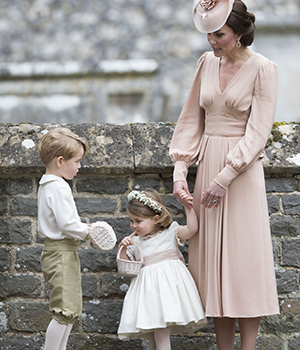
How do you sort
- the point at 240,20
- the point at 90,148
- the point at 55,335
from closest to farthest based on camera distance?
the point at 55,335 < the point at 240,20 < the point at 90,148

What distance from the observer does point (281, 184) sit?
3373mm

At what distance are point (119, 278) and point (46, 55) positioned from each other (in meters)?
8.33

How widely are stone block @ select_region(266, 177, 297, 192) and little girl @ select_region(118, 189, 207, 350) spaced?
708 mm

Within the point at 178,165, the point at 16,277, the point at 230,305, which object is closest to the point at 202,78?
the point at 178,165

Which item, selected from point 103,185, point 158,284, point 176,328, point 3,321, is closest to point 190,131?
point 103,185

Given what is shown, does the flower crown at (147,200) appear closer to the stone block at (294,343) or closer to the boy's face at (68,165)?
the boy's face at (68,165)

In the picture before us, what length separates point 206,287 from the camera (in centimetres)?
284

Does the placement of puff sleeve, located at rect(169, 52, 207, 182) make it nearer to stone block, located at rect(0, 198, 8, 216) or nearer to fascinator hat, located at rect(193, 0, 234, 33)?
fascinator hat, located at rect(193, 0, 234, 33)

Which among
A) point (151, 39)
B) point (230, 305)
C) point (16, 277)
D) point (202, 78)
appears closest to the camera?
point (230, 305)

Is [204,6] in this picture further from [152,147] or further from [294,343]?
[294,343]

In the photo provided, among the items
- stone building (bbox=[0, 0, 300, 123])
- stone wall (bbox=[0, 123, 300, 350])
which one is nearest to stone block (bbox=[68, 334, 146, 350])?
stone wall (bbox=[0, 123, 300, 350])

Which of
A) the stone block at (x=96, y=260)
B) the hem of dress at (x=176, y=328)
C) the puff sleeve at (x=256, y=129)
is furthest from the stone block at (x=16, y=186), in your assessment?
the puff sleeve at (x=256, y=129)

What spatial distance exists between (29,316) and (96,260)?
1.78ft

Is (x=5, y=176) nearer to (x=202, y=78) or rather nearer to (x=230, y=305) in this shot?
(x=202, y=78)
